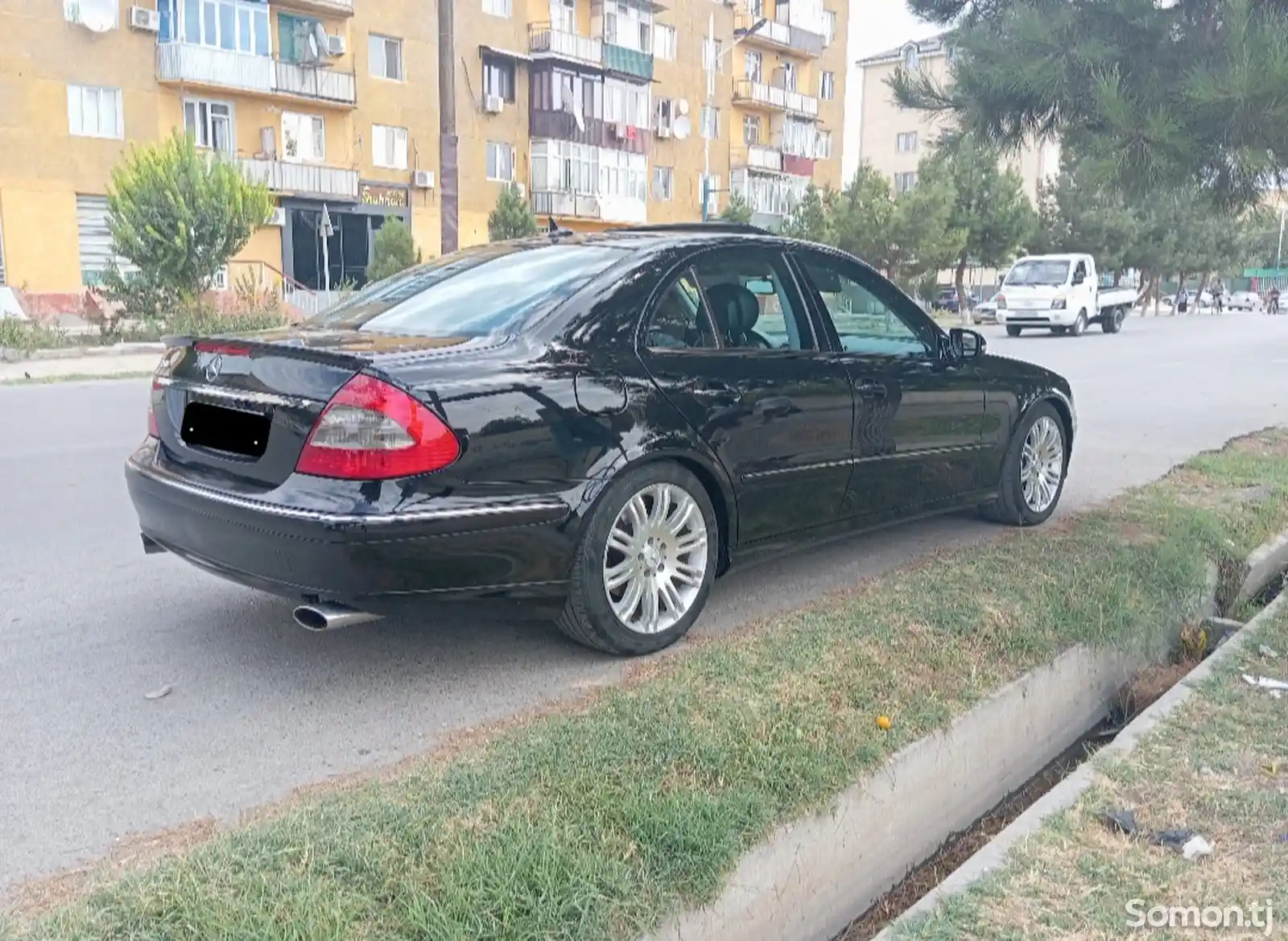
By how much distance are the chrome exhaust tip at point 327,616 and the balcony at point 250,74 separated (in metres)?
31.6

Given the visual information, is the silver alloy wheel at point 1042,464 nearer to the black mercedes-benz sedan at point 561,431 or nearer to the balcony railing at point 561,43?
the black mercedes-benz sedan at point 561,431

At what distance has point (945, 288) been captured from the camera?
52.2 meters

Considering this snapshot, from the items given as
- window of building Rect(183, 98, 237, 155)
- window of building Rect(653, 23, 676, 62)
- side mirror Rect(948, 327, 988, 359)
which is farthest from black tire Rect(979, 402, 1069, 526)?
window of building Rect(653, 23, 676, 62)

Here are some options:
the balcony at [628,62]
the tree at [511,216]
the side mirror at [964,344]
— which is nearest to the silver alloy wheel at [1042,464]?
the side mirror at [964,344]

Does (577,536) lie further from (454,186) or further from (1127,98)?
(454,186)

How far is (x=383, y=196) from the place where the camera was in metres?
37.1

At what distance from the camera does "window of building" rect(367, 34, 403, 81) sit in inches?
1435

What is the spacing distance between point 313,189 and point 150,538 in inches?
1265

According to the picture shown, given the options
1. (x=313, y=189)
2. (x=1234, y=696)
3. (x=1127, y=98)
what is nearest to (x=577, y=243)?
(x=1234, y=696)

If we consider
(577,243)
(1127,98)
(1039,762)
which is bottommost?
(1039,762)

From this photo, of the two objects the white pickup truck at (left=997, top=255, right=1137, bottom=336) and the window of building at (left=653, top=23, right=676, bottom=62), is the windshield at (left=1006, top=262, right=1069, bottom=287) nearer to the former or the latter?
the white pickup truck at (left=997, top=255, right=1137, bottom=336)

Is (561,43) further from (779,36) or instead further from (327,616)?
(327,616)

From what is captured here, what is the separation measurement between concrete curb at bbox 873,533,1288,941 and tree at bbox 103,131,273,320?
21966 mm

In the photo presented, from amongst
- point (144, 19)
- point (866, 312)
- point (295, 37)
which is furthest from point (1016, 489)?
point (295, 37)
